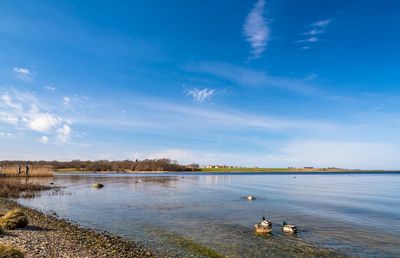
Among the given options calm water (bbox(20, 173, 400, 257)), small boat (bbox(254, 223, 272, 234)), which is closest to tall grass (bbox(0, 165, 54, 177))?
calm water (bbox(20, 173, 400, 257))

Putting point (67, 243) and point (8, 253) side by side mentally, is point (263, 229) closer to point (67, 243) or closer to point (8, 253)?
point (67, 243)

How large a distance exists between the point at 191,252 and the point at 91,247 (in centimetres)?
605

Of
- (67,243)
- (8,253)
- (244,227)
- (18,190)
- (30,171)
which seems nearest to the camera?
(8,253)

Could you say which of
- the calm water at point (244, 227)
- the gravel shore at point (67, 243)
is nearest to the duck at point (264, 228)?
the calm water at point (244, 227)

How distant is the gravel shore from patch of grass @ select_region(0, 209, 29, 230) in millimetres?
556

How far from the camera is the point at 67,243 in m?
20.7

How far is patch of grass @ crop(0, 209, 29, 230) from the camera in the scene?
23.5m

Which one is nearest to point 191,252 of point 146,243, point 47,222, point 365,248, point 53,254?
point 146,243

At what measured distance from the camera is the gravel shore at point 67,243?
18125 mm

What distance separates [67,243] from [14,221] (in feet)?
19.7

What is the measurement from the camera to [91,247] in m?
20.4

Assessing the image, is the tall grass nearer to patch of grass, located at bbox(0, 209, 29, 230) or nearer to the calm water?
the calm water

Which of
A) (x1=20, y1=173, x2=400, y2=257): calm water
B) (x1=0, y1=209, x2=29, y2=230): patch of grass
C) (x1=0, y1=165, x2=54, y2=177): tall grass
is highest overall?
(x1=0, y1=165, x2=54, y2=177): tall grass

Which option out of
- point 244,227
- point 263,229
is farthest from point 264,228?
point 244,227
